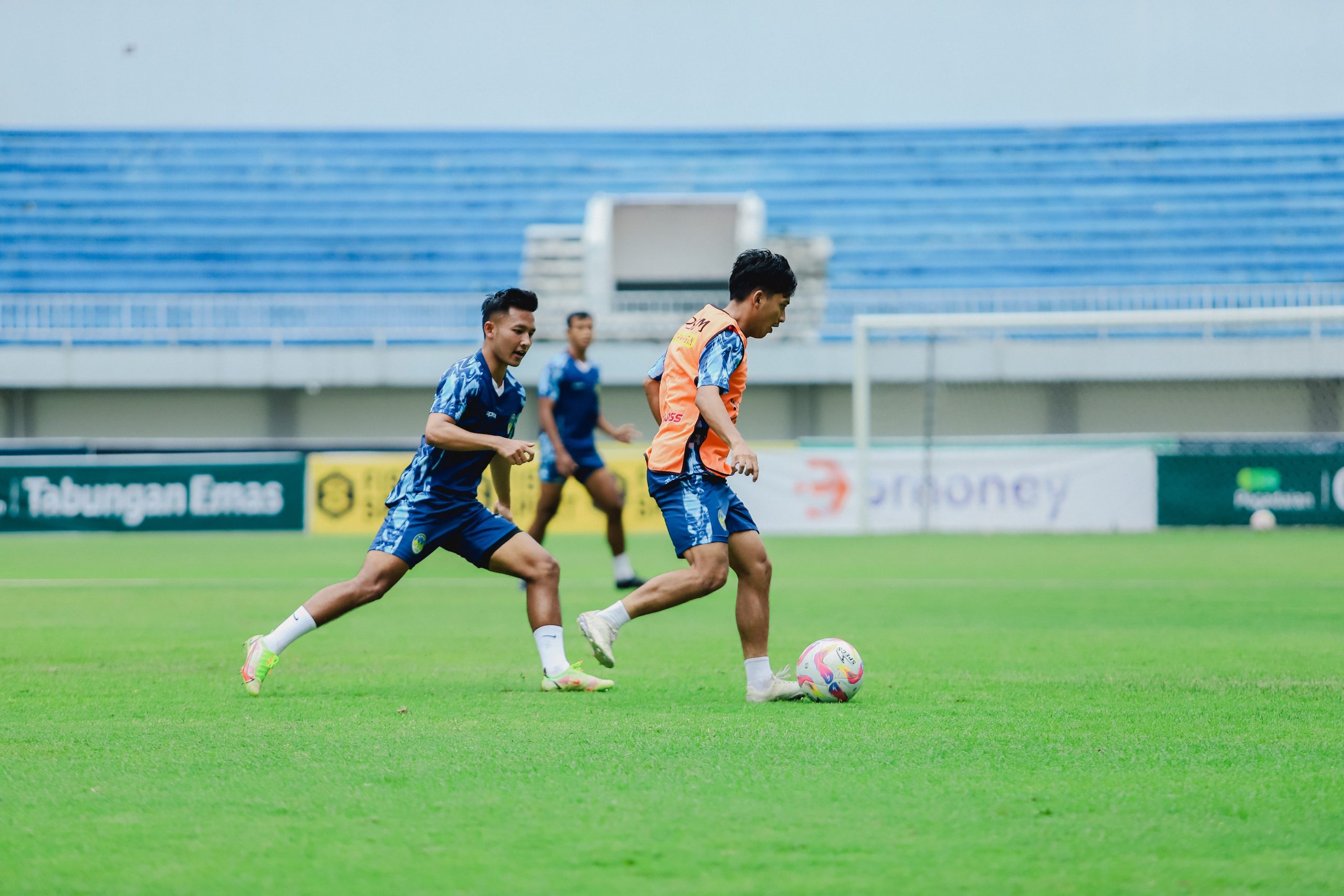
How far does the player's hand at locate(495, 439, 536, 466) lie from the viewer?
6156 mm

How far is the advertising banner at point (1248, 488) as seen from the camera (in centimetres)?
2095

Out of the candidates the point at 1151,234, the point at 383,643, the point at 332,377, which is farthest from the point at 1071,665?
the point at 1151,234

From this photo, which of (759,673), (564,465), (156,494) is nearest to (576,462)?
A: (564,465)

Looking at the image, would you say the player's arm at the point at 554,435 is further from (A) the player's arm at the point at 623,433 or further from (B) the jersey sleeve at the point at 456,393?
(B) the jersey sleeve at the point at 456,393

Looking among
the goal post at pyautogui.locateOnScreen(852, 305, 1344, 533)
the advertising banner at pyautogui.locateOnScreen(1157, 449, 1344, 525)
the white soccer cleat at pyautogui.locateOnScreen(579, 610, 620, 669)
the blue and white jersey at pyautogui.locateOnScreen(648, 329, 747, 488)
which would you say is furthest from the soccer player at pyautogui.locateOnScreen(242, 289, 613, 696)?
the goal post at pyautogui.locateOnScreen(852, 305, 1344, 533)

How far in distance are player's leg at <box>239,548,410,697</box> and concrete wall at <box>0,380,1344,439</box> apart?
719 inches

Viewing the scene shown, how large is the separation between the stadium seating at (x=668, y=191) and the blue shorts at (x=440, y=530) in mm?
20197

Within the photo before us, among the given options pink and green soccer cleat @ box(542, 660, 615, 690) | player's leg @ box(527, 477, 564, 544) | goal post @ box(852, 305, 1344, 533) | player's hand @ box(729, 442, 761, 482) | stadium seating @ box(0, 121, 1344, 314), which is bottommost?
pink and green soccer cleat @ box(542, 660, 615, 690)

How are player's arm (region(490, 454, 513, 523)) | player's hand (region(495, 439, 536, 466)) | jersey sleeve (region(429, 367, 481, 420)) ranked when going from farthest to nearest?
player's arm (region(490, 454, 513, 523)), jersey sleeve (region(429, 367, 481, 420)), player's hand (region(495, 439, 536, 466))

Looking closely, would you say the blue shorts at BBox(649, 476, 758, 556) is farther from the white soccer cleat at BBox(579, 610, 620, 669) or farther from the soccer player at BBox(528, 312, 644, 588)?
the soccer player at BBox(528, 312, 644, 588)

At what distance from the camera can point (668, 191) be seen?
1246 inches

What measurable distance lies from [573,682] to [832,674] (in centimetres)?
115

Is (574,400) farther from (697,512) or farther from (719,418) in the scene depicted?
(719,418)

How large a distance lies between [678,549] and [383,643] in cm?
305
